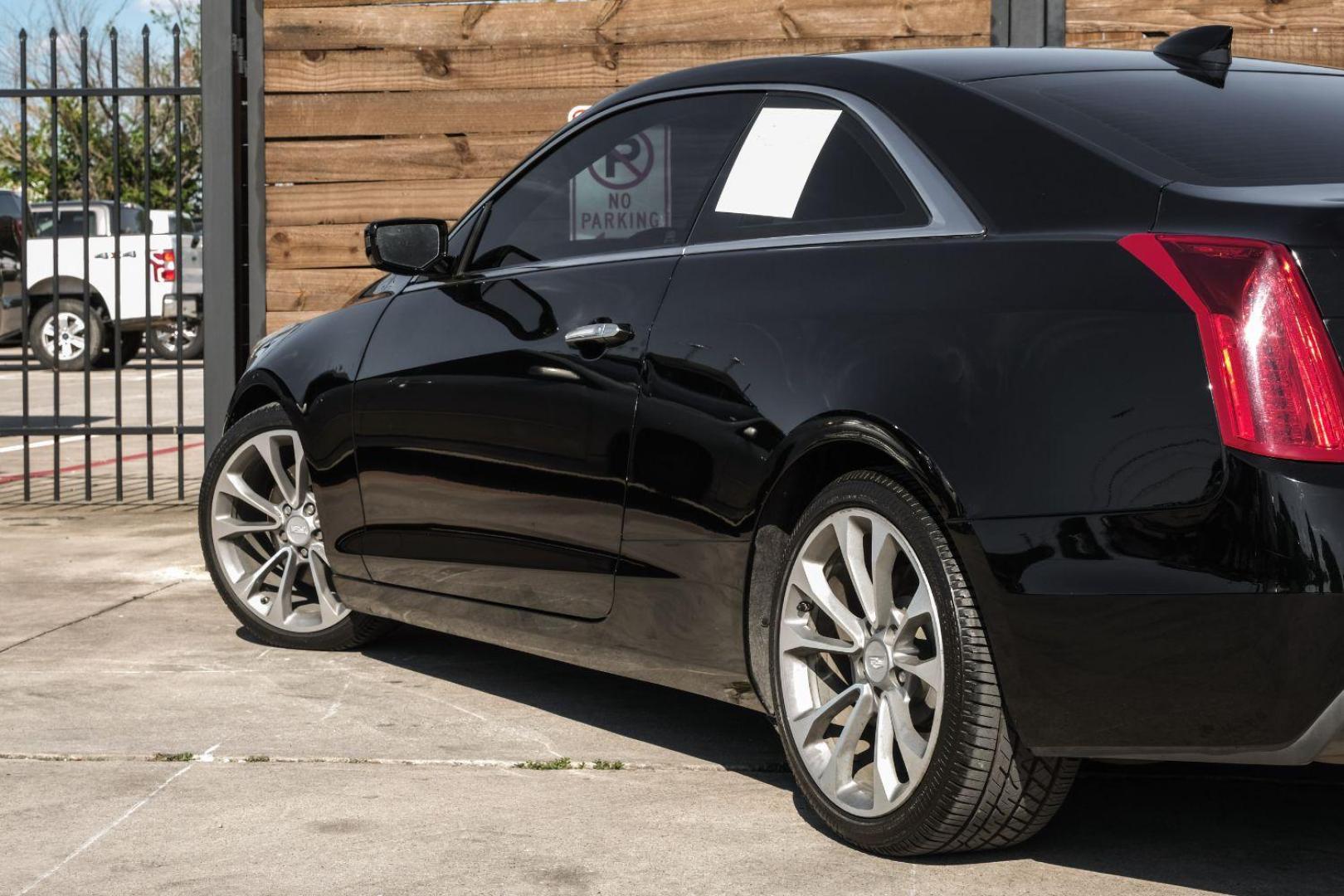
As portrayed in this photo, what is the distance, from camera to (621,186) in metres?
4.32

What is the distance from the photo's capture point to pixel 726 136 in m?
4.04

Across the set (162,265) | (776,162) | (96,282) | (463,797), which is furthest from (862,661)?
(96,282)

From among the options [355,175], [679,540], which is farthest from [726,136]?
[355,175]

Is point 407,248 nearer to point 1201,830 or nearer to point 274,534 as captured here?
point 274,534

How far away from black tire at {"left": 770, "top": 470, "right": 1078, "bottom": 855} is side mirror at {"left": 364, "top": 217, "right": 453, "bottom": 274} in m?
1.76

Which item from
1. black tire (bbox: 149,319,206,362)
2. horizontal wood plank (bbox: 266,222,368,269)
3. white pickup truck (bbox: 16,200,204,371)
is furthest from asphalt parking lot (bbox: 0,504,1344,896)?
black tire (bbox: 149,319,206,362)

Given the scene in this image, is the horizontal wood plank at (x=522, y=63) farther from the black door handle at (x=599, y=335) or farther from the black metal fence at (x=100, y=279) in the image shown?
the black door handle at (x=599, y=335)

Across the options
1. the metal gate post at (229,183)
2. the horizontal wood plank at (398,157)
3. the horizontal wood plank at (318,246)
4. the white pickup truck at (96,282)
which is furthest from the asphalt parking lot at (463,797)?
the white pickup truck at (96,282)

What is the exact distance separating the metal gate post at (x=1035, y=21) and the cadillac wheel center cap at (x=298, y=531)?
409 cm

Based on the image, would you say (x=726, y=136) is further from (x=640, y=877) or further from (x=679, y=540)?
(x=640, y=877)

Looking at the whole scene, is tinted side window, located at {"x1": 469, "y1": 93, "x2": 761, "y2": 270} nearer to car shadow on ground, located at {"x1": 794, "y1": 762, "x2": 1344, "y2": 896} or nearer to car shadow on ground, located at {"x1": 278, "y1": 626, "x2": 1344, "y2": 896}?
car shadow on ground, located at {"x1": 278, "y1": 626, "x2": 1344, "y2": 896}

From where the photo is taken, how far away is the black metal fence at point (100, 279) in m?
8.75

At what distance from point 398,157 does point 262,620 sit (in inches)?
134

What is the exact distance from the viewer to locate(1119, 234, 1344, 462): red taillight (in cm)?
275
